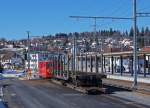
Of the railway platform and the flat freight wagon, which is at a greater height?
the flat freight wagon

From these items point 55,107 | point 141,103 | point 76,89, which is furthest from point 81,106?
point 76,89

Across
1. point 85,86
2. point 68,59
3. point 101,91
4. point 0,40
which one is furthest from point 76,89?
point 0,40

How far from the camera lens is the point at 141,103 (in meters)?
27.2

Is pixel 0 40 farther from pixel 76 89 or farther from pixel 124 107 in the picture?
pixel 124 107

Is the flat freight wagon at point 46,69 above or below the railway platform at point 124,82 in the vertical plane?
above

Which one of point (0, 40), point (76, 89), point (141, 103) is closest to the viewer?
point (141, 103)

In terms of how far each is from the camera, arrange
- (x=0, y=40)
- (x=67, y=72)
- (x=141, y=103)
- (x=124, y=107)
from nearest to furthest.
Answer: (x=124, y=107) < (x=141, y=103) < (x=67, y=72) < (x=0, y=40)

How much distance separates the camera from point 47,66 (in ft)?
213

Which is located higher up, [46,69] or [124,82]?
[46,69]

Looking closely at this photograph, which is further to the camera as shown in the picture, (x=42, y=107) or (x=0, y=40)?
(x=0, y=40)

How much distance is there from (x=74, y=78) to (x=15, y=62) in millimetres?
120450

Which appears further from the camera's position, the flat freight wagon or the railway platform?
the flat freight wagon

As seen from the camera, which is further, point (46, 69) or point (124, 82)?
point (46, 69)

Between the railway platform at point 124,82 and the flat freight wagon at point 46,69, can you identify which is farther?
the flat freight wagon at point 46,69
